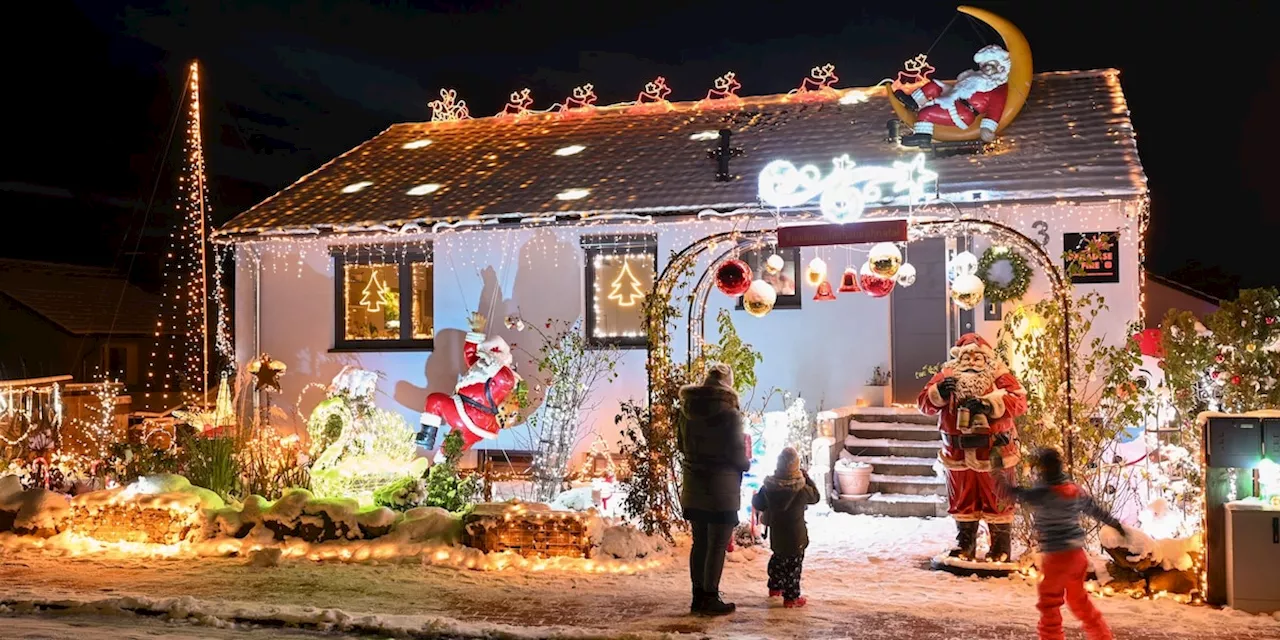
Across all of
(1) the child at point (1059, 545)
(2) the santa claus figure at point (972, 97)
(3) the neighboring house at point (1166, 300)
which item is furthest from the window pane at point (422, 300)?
(3) the neighboring house at point (1166, 300)

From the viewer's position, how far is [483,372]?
40.7 feet

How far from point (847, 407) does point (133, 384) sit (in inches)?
899

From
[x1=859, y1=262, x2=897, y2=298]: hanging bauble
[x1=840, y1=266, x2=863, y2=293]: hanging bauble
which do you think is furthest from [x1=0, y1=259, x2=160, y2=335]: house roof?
[x1=859, y1=262, x2=897, y2=298]: hanging bauble

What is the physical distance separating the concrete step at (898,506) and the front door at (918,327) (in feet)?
10.1

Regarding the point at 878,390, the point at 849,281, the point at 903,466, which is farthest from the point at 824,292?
the point at 903,466

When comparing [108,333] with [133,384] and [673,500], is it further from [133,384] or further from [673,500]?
[673,500]

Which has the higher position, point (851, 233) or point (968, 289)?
point (851, 233)

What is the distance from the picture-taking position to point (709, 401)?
717 centimetres

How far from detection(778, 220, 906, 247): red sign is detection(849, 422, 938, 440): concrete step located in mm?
3974

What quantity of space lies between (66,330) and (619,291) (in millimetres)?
20021

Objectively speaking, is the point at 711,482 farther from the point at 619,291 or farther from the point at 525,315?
the point at 525,315

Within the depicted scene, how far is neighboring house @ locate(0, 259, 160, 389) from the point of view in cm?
2681

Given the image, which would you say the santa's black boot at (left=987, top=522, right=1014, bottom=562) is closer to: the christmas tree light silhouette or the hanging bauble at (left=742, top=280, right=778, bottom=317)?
the hanging bauble at (left=742, top=280, right=778, bottom=317)

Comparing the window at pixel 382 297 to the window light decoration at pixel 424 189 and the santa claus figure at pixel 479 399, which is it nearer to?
the window light decoration at pixel 424 189
